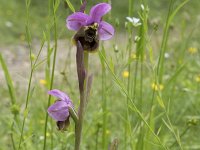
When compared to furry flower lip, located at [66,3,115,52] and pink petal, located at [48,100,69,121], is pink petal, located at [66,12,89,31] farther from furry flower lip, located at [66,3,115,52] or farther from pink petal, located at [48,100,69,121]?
pink petal, located at [48,100,69,121]

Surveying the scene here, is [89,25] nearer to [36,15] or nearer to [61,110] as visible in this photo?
[61,110]

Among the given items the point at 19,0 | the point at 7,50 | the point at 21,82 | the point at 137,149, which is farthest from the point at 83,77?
the point at 19,0

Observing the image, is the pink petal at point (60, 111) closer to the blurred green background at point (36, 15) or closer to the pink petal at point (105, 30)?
the pink petal at point (105, 30)

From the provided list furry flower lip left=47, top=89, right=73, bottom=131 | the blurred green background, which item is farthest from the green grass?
furry flower lip left=47, top=89, right=73, bottom=131

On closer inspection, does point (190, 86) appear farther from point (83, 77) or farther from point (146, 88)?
point (83, 77)

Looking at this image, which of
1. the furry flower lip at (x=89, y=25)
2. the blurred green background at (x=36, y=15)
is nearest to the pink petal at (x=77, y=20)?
the furry flower lip at (x=89, y=25)

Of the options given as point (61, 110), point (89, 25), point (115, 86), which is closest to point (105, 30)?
point (89, 25)

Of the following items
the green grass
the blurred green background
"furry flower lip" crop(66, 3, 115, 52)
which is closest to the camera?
"furry flower lip" crop(66, 3, 115, 52)

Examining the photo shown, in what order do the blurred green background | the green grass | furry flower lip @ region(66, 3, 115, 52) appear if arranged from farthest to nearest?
the blurred green background < the green grass < furry flower lip @ region(66, 3, 115, 52)
